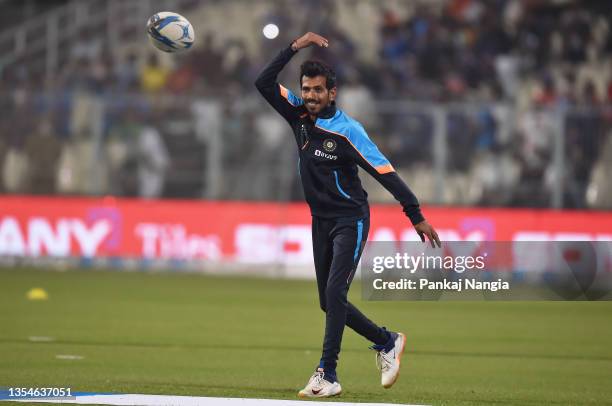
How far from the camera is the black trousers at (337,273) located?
8578 millimetres

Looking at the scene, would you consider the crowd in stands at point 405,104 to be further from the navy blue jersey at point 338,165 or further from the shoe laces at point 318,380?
the shoe laces at point 318,380

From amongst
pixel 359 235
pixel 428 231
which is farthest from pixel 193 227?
pixel 428 231

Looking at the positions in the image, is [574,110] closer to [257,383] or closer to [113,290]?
[113,290]

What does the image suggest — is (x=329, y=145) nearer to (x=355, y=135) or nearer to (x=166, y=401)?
(x=355, y=135)

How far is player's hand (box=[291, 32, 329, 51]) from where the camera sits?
28.0 ft

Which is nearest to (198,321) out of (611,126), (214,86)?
(611,126)

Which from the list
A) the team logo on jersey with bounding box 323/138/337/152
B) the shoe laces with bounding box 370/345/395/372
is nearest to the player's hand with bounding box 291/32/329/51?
the team logo on jersey with bounding box 323/138/337/152

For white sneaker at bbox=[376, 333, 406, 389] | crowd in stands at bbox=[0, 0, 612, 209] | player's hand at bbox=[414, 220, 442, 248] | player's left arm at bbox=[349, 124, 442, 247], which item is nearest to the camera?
player's hand at bbox=[414, 220, 442, 248]

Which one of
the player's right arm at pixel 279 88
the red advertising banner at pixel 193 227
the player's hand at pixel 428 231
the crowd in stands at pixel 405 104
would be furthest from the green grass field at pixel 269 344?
the crowd in stands at pixel 405 104

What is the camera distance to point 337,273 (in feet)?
28.3

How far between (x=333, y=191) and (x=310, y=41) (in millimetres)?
1117

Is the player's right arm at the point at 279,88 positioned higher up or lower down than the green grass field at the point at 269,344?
higher up

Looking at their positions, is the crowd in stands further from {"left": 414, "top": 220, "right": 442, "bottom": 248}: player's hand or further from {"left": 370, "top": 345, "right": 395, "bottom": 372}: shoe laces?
{"left": 414, "top": 220, "right": 442, "bottom": 248}: player's hand

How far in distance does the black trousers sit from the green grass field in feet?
1.44
